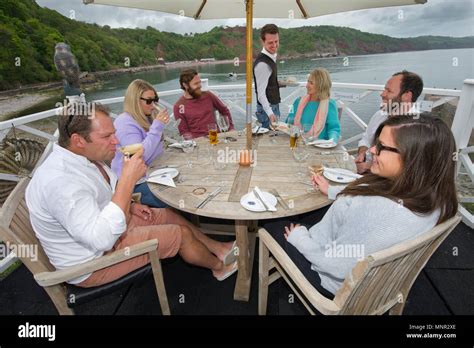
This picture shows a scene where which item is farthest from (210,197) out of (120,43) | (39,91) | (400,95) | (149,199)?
(39,91)

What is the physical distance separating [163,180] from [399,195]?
1284 millimetres

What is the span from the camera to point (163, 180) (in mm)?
1699

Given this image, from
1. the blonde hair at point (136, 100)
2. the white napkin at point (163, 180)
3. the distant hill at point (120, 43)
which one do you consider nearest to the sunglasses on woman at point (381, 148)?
the white napkin at point (163, 180)

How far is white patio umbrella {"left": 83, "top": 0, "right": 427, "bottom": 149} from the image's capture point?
85.9 inches

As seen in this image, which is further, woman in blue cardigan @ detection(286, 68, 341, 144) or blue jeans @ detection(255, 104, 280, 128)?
blue jeans @ detection(255, 104, 280, 128)

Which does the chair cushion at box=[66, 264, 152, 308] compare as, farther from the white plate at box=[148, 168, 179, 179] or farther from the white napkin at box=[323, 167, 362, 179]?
the white napkin at box=[323, 167, 362, 179]

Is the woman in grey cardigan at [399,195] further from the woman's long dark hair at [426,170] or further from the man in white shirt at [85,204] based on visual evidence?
the man in white shirt at [85,204]

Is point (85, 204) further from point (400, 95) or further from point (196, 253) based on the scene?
point (400, 95)

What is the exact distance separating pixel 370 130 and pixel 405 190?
1.72 meters

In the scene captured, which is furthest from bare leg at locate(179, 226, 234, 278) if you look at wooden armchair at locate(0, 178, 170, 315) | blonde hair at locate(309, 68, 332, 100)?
blonde hair at locate(309, 68, 332, 100)

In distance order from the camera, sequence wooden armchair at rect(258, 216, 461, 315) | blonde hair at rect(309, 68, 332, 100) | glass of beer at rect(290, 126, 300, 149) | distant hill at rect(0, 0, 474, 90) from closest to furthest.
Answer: wooden armchair at rect(258, 216, 461, 315) → glass of beer at rect(290, 126, 300, 149) → blonde hair at rect(309, 68, 332, 100) → distant hill at rect(0, 0, 474, 90)

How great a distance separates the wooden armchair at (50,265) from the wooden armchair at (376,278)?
656 mm

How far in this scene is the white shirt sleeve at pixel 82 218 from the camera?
117cm

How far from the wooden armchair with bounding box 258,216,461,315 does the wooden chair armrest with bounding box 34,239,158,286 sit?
612 millimetres
